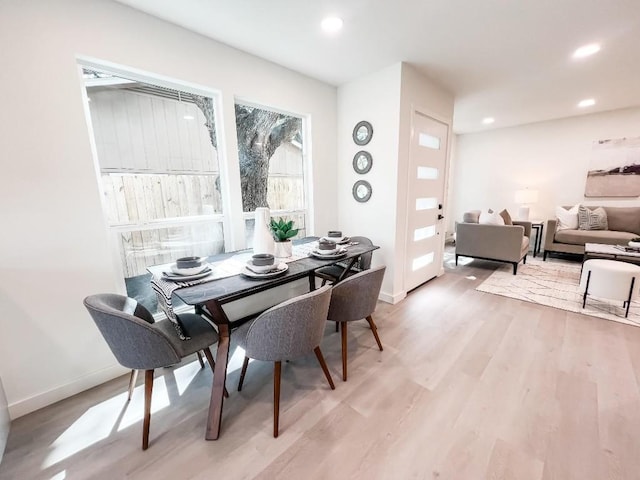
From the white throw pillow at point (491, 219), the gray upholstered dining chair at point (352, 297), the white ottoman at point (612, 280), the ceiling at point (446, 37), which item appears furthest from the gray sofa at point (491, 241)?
the gray upholstered dining chair at point (352, 297)

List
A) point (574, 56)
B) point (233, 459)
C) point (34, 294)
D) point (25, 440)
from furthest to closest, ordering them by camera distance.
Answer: point (574, 56), point (34, 294), point (25, 440), point (233, 459)

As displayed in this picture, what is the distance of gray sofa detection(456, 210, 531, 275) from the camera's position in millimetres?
3980

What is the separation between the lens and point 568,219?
15.5 feet

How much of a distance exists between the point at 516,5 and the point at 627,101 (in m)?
3.93

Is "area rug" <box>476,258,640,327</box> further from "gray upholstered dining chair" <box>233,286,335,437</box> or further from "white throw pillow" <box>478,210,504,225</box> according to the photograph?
"gray upholstered dining chair" <box>233,286,335,437</box>

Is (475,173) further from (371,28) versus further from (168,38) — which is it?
(168,38)

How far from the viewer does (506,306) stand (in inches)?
119

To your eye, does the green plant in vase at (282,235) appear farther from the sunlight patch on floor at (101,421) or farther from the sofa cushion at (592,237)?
the sofa cushion at (592,237)

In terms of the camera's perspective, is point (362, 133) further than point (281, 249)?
Yes

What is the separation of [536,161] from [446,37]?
174 inches

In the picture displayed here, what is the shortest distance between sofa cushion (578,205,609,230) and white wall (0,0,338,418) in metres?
6.25

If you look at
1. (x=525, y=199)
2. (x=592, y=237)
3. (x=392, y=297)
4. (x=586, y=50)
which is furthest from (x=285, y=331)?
(x=525, y=199)

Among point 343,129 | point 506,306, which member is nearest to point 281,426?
point 506,306

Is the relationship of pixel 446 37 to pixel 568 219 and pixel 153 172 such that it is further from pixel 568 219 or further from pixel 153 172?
pixel 568 219
